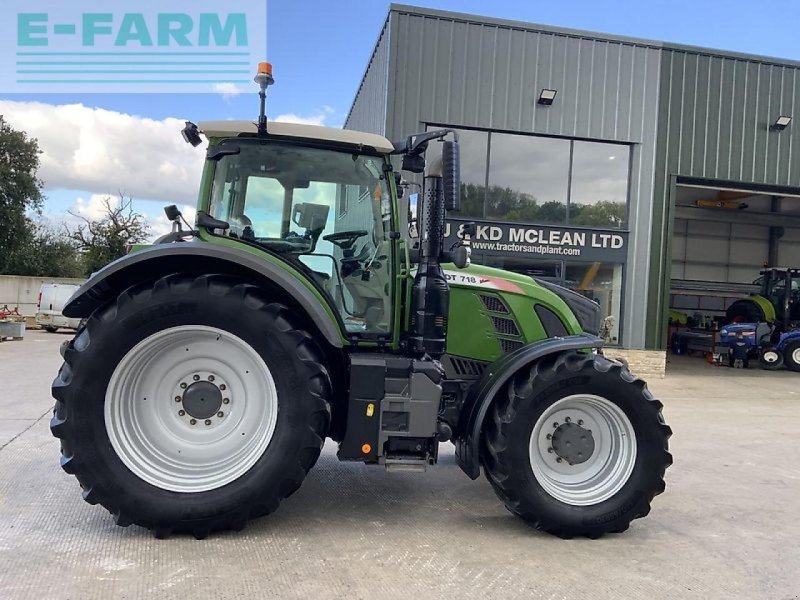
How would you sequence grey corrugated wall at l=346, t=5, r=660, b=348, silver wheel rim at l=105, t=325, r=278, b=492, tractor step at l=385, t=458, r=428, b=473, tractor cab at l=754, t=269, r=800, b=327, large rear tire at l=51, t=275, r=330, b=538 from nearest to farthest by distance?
large rear tire at l=51, t=275, r=330, b=538, silver wheel rim at l=105, t=325, r=278, b=492, tractor step at l=385, t=458, r=428, b=473, grey corrugated wall at l=346, t=5, r=660, b=348, tractor cab at l=754, t=269, r=800, b=327

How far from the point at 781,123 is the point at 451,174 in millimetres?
12433

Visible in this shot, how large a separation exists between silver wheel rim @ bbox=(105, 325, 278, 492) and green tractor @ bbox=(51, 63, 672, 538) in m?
0.01

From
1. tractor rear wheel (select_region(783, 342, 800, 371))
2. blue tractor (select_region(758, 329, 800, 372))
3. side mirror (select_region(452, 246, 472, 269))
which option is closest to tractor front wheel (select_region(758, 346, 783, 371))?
blue tractor (select_region(758, 329, 800, 372))

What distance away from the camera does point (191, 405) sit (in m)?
3.63

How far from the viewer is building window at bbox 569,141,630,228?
12250 millimetres

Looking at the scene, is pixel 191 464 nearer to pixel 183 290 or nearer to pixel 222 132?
pixel 183 290

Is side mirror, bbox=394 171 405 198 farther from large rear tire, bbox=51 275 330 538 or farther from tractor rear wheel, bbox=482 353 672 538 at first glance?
tractor rear wheel, bbox=482 353 672 538

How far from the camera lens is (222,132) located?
3742 millimetres

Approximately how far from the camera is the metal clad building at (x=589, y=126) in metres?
11.4

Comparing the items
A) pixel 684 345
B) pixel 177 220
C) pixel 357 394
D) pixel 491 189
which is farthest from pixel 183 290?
pixel 684 345

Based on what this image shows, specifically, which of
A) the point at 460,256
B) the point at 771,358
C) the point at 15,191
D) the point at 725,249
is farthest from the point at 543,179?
the point at 15,191

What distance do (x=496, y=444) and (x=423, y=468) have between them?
48 centimetres

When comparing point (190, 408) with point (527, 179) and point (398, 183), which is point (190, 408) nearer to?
point (398, 183)

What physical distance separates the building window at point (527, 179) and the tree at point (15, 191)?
2301 cm
